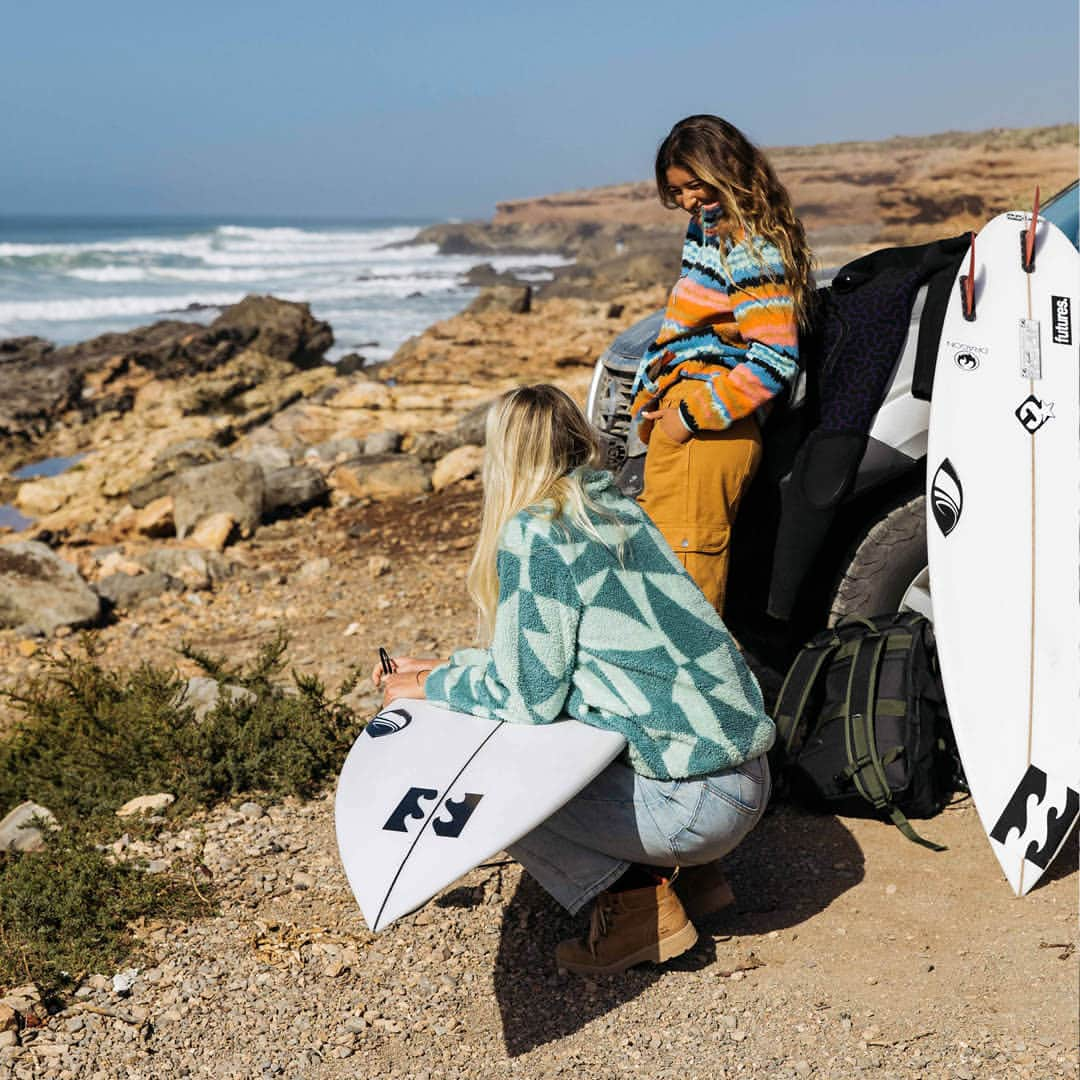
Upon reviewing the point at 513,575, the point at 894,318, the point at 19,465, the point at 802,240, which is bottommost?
the point at 19,465

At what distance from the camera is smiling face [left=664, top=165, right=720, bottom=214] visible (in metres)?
4.00

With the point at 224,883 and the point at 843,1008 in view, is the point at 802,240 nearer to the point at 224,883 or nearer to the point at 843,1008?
the point at 843,1008

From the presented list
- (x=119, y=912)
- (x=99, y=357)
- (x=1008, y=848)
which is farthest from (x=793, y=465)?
(x=99, y=357)

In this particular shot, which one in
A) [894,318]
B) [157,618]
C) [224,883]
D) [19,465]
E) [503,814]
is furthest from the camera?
[19,465]

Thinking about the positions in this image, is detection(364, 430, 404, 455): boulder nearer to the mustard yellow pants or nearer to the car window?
the car window

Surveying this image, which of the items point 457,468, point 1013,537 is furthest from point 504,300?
point 1013,537

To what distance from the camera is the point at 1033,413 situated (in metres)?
4.08

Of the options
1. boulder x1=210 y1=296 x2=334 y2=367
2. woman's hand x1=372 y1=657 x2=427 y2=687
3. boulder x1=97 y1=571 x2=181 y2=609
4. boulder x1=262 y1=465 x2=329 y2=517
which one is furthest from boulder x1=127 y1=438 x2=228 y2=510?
boulder x1=210 y1=296 x2=334 y2=367

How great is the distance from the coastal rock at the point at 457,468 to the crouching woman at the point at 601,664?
5.97 m

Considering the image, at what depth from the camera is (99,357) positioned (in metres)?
22.3

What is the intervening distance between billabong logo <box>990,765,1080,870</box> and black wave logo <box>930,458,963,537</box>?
860mm

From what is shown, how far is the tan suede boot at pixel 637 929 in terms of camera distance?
10.8 feet

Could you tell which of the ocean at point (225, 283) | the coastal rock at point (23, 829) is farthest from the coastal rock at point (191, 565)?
the ocean at point (225, 283)

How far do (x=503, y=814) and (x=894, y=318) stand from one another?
2.39m
